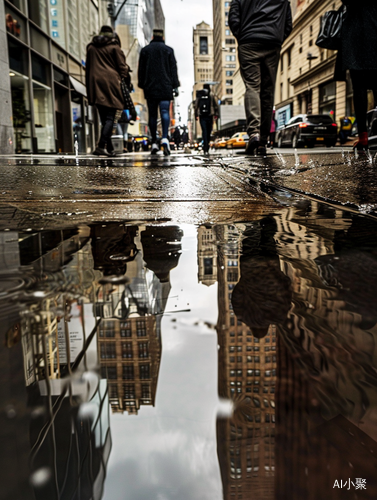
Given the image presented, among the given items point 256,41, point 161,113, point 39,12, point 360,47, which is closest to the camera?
point 360,47

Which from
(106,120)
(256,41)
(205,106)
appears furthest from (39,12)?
(256,41)

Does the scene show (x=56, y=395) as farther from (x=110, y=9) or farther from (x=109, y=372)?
(x=110, y=9)

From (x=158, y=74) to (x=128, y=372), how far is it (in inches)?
362

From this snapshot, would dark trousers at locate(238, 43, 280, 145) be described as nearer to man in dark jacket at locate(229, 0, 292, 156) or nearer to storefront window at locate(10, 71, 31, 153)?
man in dark jacket at locate(229, 0, 292, 156)

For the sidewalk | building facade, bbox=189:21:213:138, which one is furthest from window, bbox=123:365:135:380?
building facade, bbox=189:21:213:138

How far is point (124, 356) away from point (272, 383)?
0.18 m

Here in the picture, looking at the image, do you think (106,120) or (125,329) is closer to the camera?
(125,329)

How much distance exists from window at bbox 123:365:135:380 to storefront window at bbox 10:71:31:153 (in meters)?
12.3

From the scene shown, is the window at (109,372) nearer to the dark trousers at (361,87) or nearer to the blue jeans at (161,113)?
the dark trousers at (361,87)

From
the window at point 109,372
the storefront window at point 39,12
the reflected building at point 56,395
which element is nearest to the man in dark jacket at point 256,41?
the reflected building at point 56,395

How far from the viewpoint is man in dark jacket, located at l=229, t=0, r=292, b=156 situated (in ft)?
20.6

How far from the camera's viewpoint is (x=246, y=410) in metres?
0.47

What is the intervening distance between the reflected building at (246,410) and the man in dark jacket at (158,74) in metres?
8.87

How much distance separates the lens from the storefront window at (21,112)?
11883 mm
